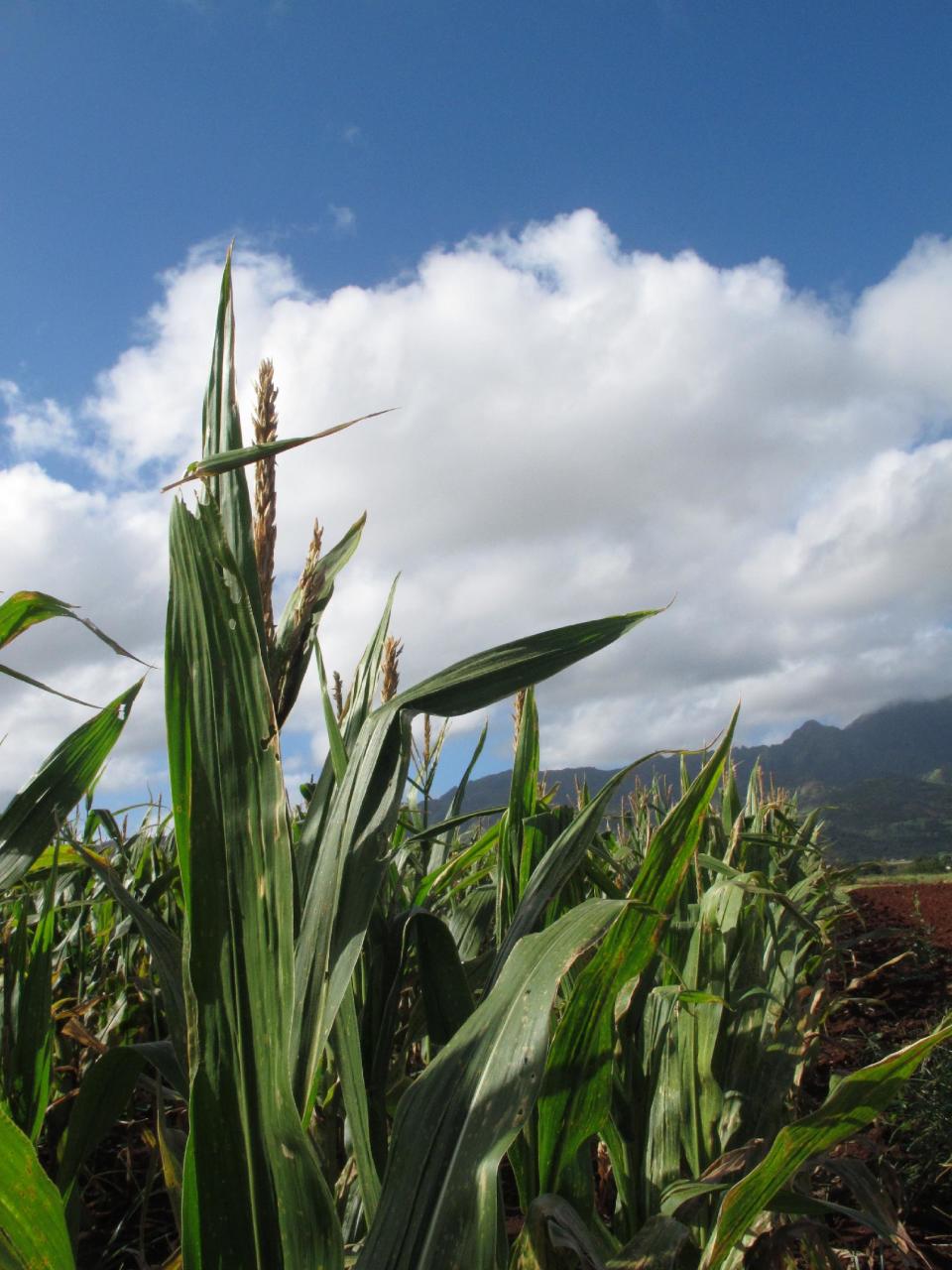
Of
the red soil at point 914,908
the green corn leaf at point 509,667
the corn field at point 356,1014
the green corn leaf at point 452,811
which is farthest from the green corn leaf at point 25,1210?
the red soil at point 914,908

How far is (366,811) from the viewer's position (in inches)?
30.1

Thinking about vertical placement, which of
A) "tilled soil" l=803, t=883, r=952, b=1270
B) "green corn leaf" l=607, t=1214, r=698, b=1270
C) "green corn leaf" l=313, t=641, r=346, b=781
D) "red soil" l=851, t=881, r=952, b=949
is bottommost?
"red soil" l=851, t=881, r=952, b=949

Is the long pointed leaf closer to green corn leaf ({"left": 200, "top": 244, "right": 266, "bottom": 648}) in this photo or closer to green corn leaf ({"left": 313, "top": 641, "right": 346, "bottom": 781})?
green corn leaf ({"left": 200, "top": 244, "right": 266, "bottom": 648})

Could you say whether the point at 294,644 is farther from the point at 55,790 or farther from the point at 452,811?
the point at 452,811

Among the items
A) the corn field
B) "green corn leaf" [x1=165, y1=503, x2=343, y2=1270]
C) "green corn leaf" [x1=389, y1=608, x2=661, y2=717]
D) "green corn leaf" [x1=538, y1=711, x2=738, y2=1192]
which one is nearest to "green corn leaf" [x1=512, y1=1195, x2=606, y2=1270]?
the corn field

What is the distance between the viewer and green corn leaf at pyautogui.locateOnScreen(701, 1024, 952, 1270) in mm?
765

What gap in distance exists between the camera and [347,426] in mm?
818

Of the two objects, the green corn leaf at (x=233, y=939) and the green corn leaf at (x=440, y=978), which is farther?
the green corn leaf at (x=440, y=978)

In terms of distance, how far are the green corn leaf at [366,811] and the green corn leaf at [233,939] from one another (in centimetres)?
5

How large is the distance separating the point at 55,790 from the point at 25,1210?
0.47 m

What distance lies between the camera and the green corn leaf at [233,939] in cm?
63

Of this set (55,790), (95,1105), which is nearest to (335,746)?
(55,790)

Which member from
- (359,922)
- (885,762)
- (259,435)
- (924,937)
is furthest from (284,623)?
(885,762)

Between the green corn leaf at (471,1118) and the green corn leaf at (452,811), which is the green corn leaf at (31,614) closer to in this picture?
the green corn leaf at (471,1118)
